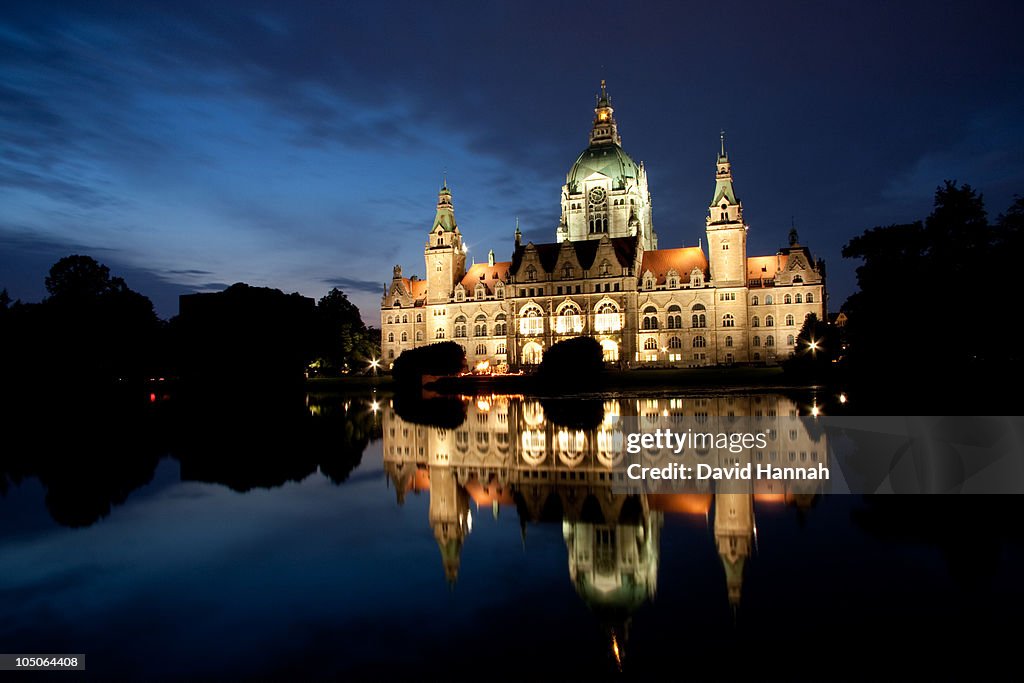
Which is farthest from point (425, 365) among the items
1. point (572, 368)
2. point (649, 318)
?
point (649, 318)

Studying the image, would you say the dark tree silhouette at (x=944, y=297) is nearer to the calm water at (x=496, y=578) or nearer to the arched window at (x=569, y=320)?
the calm water at (x=496, y=578)

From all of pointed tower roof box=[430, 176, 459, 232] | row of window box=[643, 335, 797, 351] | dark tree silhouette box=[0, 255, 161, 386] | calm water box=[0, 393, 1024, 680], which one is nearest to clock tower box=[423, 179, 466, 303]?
pointed tower roof box=[430, 176, 459, 232]

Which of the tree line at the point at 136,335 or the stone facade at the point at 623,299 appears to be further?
the stone facade at the point at 623,299

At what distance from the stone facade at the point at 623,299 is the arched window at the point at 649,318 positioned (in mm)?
157

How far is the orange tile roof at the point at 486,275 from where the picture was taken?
4035 inches

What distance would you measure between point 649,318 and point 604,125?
51198 mm

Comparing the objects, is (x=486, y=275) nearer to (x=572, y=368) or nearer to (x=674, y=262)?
(x=674, y=262)

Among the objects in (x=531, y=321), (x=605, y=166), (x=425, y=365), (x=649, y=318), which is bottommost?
(x=425, y=365)

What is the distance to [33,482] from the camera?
17922mm

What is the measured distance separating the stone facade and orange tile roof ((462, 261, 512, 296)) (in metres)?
0.20

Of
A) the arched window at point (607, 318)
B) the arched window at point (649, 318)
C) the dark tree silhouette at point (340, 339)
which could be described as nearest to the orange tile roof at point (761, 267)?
the arched window at point (649, 318)

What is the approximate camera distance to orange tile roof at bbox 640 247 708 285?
93375 mm

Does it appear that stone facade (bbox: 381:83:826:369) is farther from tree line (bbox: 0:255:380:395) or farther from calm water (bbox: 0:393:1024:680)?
calm water (bbox: 0:393:1024:680)

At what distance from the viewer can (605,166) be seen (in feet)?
383
